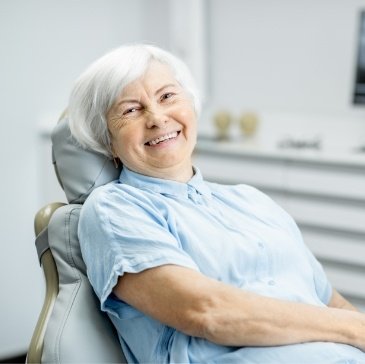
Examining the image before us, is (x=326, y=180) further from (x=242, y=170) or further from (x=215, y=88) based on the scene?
(x=215, y=88)

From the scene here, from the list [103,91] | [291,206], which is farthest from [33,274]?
[103,91]

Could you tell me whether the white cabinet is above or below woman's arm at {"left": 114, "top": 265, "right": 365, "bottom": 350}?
below

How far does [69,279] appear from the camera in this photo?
149cm

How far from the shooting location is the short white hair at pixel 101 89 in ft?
4.93

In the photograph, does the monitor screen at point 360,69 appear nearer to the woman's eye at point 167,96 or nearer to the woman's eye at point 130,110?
the woman's eye at point 167,96

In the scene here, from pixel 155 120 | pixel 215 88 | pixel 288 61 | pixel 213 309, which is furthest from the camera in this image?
pixel 215 88

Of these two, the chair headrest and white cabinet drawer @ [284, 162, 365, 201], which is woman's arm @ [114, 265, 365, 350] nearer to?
the chair headrest

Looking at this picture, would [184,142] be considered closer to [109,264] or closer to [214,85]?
[109,264]

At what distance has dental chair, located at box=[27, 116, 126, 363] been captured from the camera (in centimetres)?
137

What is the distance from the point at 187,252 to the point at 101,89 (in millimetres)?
436

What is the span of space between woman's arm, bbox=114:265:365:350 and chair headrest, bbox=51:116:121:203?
→ 33 centimetres

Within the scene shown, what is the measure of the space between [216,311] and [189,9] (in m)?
2.45

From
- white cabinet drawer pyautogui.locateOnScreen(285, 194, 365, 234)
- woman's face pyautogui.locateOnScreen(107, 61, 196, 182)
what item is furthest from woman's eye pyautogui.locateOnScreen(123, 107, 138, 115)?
white cabinet drawer pyautogui.locateOnScreen(285, 194, 365, 234)

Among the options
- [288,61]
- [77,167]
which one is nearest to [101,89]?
[77,167]
